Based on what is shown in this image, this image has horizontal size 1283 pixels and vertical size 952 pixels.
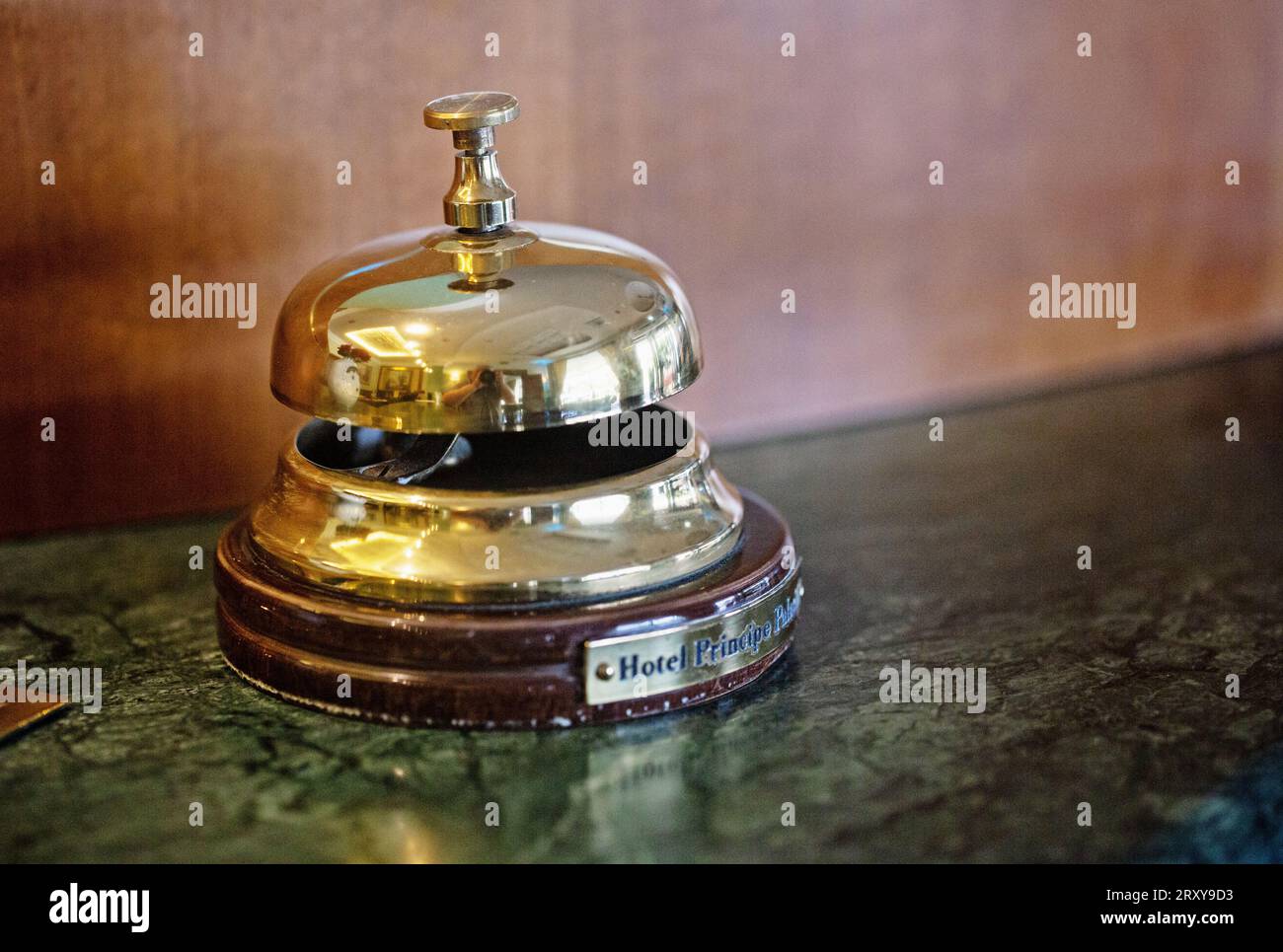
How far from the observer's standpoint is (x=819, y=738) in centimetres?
115

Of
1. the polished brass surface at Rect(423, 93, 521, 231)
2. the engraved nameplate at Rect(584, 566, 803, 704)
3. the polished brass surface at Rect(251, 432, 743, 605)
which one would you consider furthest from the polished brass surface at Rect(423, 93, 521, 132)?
the engraved nameplate at Rect(584, 566, 803, 704)

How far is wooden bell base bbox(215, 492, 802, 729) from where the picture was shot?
1.10m

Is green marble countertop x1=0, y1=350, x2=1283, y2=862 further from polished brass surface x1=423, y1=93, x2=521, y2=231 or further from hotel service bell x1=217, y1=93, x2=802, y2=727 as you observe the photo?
polished brass surface x1=423, y1=93, x2=521, y2=231

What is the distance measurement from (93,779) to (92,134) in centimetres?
74

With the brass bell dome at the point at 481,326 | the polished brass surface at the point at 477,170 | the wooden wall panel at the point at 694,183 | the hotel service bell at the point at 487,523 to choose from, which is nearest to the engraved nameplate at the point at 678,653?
the hotel service bell at the point at 487,523

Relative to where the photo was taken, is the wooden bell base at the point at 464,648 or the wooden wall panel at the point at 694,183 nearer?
the wooden bell base at the point at 464,648

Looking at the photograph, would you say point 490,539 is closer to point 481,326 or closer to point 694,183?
point 481,326

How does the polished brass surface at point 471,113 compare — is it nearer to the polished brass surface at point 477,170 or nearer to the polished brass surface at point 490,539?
the polished brass surface at point 477,170

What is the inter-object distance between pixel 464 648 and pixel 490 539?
0.09m

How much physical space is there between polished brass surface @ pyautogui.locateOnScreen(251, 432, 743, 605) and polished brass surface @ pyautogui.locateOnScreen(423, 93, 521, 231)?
25cm

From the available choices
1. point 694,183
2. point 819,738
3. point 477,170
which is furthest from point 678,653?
point 694,183

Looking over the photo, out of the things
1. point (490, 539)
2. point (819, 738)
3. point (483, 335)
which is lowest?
point (819, 738)

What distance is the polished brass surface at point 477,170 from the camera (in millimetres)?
1205

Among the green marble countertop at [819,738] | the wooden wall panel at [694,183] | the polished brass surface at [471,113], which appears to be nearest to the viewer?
the green marble countertop at [819,738]
